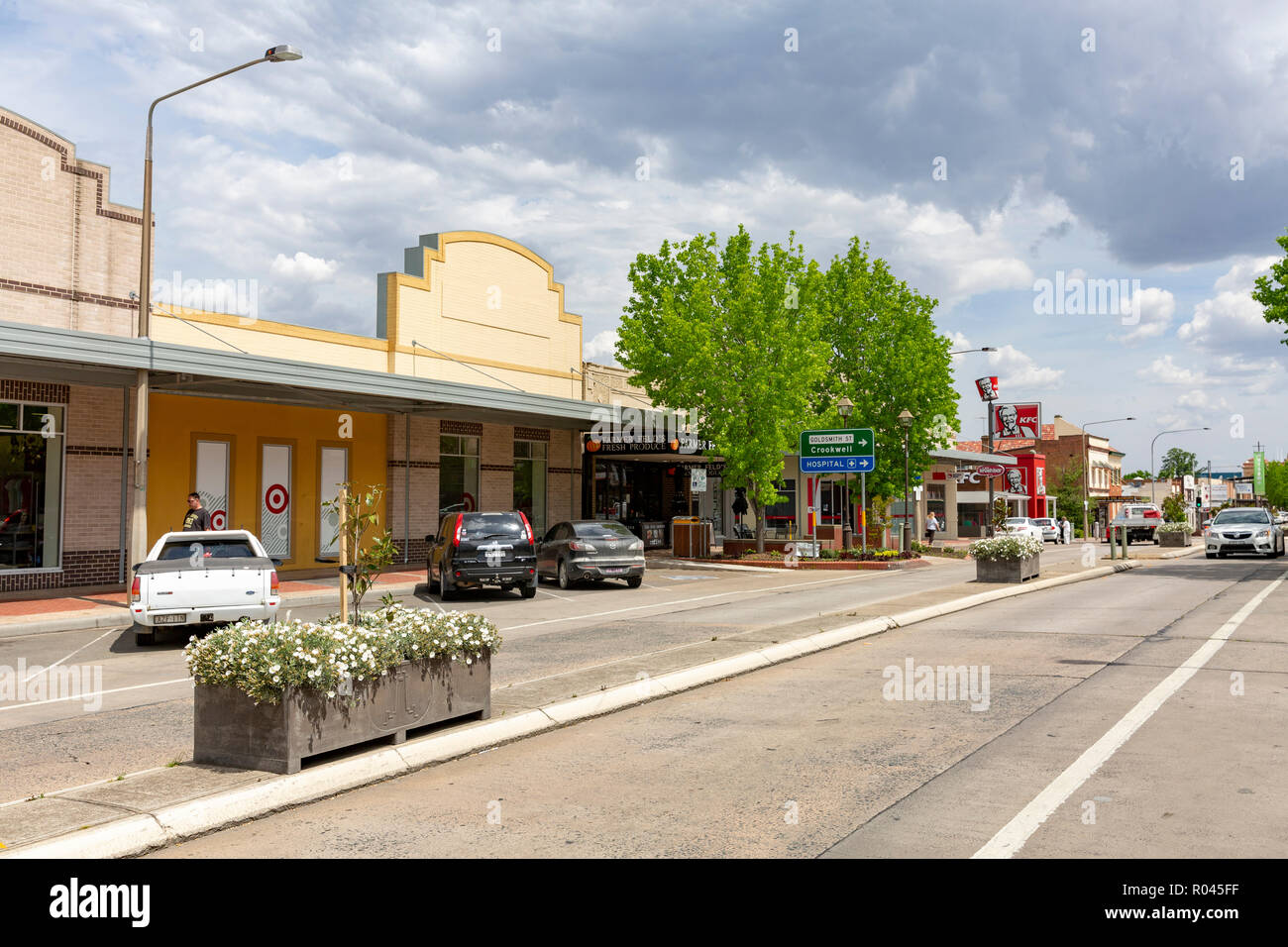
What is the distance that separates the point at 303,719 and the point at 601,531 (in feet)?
Answer: 54.3

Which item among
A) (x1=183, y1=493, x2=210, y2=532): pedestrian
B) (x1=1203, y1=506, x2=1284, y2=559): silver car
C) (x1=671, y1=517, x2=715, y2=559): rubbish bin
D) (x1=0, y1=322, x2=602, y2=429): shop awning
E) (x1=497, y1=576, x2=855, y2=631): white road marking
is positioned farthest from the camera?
(x1=1203, y1=506, x2=1284, y2=559): silver car

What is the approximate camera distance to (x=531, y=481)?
30656 mm

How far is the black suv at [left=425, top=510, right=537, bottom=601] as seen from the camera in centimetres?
1958

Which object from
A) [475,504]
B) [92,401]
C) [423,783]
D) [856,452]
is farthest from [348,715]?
[856,452]

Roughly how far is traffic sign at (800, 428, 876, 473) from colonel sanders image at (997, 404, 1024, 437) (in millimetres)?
56019

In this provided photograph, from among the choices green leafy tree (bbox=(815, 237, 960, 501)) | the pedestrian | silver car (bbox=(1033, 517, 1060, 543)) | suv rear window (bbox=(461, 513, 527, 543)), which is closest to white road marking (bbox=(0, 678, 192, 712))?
the pedestrian

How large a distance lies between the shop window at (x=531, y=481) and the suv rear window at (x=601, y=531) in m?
7.25

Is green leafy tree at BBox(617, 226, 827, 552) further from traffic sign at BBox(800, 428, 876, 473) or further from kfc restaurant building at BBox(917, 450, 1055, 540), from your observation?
kfc restaurant building at BBox(917, 450, 1055, 540)

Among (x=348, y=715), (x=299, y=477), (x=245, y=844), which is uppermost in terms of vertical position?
(x=299, y=477)

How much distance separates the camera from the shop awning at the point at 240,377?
16047 mm

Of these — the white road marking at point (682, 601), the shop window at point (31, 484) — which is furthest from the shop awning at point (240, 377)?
the white road marking at point (682, 601)

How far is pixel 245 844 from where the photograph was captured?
5.26 m
